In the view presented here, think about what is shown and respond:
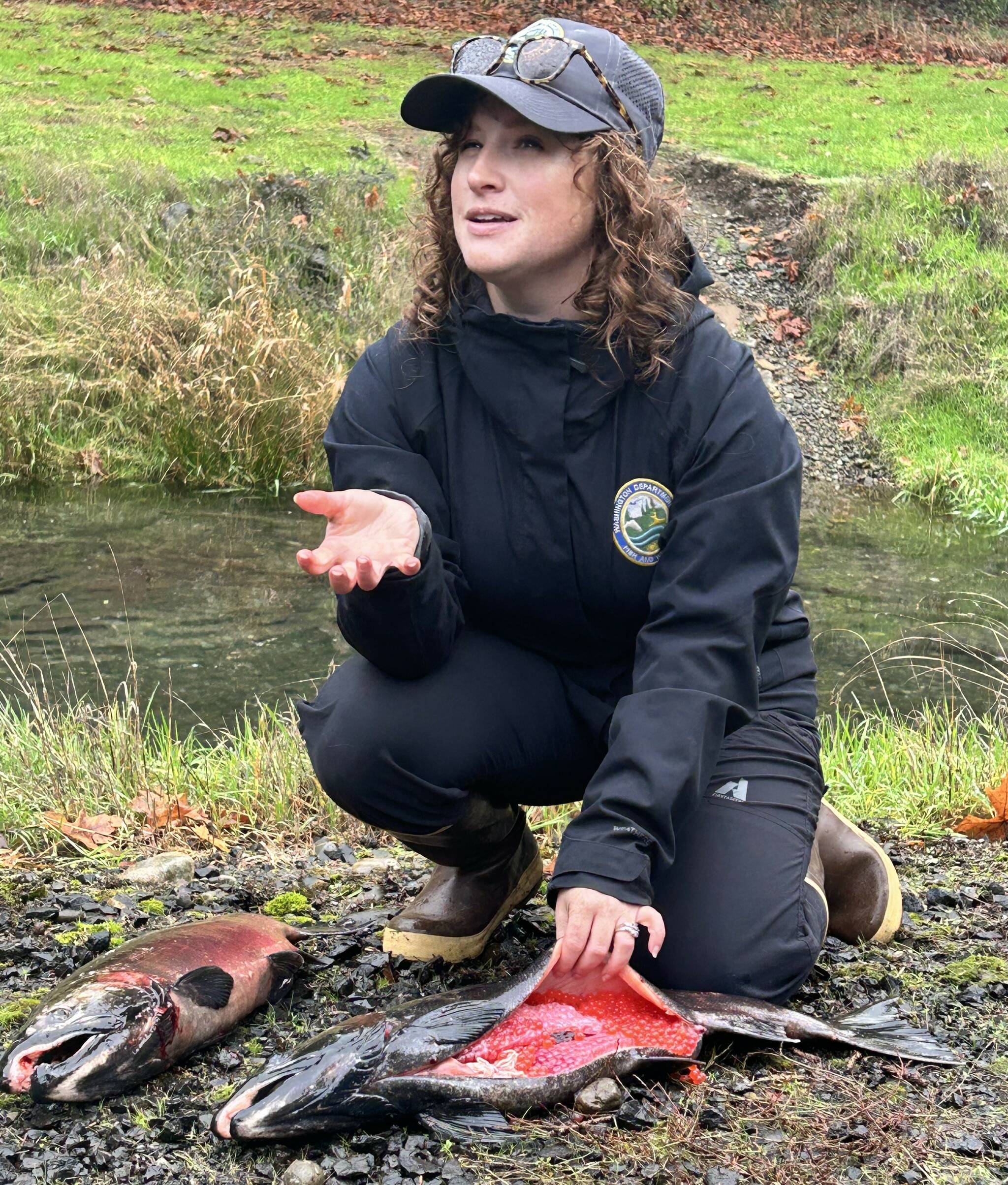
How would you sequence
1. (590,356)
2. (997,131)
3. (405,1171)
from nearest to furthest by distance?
(405,1171) → (590,356) → (997,131)

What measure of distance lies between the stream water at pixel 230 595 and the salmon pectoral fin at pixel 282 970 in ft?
10.4

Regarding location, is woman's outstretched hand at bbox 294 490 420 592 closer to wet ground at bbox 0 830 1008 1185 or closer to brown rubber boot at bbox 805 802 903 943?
Answer: wet ground at bbox 0 830 1008 1185

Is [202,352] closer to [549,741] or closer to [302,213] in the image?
[302,213]

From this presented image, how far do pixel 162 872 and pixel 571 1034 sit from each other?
5.35ft

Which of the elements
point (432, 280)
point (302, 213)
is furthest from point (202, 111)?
point (432, 280)

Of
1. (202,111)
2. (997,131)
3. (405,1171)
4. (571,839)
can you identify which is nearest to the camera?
(405,1171)

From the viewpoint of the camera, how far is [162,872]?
12.6ft

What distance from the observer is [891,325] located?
13.6 meters

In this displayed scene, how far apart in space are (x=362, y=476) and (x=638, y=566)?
0.65 meters

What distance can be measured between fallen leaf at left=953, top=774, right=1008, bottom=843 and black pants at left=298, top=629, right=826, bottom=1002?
1.35 m

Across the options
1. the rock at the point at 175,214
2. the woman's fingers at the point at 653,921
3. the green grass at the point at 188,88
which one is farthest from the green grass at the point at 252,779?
the green grass at the point at 188,88

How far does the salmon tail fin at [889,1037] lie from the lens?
2.73 meters

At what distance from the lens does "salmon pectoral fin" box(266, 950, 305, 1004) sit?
3004 millimetres

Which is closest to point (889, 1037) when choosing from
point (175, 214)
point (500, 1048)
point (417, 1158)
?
point (500, 1048)
